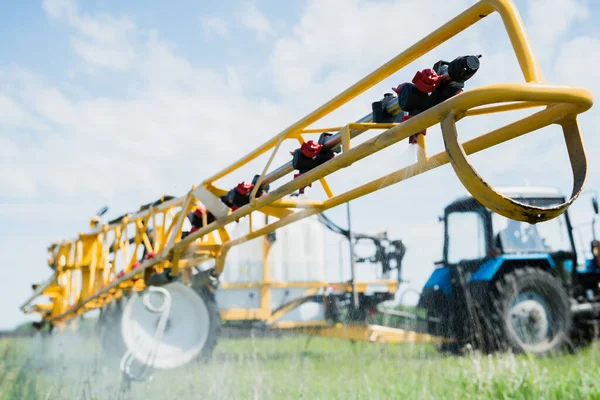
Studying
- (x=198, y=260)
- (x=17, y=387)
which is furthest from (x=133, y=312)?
(x=198, y=260)

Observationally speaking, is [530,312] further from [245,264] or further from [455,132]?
[455,132]

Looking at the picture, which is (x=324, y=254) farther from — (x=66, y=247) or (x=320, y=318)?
(x=66, y=247)

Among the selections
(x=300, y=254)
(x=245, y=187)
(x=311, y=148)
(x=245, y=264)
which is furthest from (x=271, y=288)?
(x=311, y=148)

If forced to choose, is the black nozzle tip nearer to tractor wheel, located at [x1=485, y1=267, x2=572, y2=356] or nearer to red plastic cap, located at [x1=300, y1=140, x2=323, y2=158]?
red plastic cap, located at [x1=300, y1=140, x2=323, y2=158]

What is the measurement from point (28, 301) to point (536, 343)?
7.56m

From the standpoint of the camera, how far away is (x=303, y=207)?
3994 mm

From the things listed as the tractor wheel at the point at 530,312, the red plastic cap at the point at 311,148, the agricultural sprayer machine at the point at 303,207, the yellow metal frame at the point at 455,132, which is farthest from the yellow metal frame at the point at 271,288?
the red plastic cap at the point at 311,148

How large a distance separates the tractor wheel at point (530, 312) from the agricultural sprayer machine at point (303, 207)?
0.96m

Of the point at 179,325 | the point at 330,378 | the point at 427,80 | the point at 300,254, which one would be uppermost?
the point at 427,80

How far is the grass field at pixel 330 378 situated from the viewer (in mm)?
4227

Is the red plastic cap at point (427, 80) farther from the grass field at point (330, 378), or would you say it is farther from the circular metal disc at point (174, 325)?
the circular metal disc at point (174, 325)

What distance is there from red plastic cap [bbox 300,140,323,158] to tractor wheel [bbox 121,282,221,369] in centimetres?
462

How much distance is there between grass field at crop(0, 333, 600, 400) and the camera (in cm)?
423

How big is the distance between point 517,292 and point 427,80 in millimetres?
5588
